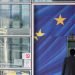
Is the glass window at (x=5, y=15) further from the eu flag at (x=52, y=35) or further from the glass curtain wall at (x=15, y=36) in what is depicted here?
the eu flag at (x=52, y=35)

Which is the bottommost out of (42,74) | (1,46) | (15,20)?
(42,74)

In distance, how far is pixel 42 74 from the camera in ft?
31.6

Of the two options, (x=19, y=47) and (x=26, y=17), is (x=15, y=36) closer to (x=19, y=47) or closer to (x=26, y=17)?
(x=19, y=47)

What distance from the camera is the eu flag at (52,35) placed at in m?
9.57

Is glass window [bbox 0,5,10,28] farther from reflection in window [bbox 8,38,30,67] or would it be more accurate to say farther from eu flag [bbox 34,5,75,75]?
eu flag [bbox 34,5,75,75]

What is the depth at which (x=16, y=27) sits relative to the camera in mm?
9688

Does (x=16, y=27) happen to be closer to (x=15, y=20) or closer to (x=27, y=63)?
(x=15, y=20)

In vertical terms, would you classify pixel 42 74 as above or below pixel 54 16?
below

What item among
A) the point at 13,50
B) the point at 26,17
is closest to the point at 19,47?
the point at 13,50

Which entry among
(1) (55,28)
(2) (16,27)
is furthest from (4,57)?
(1) (55,28)

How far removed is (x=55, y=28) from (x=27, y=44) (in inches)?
36.4

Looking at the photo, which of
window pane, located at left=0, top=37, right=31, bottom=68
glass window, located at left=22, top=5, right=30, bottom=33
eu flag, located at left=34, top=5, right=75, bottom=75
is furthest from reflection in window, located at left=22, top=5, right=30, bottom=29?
window pane, located at left=0, top=37, right=31, bottom=68

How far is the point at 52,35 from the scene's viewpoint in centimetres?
959

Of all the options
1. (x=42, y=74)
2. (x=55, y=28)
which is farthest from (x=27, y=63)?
(x=55, y=28)
